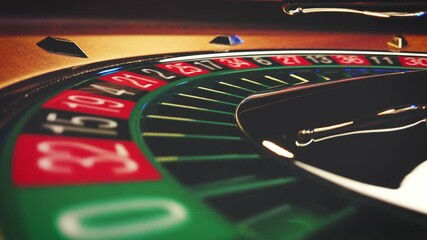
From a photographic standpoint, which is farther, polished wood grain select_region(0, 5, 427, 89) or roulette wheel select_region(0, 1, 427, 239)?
polished wood grain select_region(0, 5, 427, 89)

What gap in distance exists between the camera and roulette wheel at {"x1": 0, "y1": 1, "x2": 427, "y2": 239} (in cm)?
83

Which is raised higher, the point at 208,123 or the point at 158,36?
the point at 158,36

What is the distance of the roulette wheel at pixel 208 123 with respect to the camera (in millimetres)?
831

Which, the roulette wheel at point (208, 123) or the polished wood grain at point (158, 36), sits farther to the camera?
the polished wood grain at point (158, 36)

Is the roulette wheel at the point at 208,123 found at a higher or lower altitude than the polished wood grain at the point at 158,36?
lower

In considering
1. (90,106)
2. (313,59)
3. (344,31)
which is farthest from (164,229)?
(344,31)

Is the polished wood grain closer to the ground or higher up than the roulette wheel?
higher up

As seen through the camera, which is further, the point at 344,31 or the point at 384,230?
the point at 344,31

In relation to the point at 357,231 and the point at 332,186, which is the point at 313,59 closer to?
the point at 332,186

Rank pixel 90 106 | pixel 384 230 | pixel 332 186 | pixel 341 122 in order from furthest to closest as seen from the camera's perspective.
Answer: pixel 341 122, pixel 90 106, pixel 332 186, pixel 384 230

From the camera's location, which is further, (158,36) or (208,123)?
(158,36)

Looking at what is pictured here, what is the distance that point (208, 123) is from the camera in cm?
137

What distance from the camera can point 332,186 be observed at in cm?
100

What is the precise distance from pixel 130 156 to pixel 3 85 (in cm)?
66
